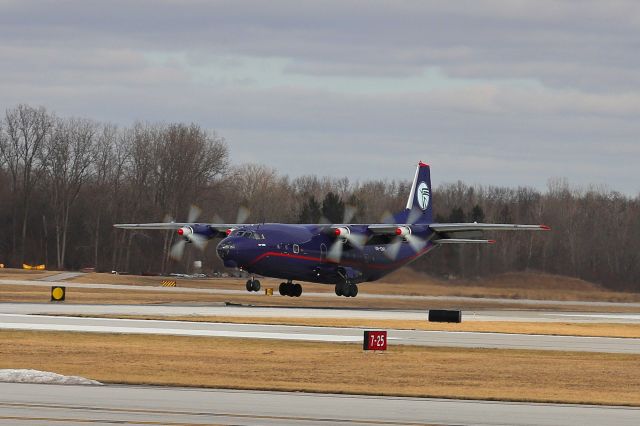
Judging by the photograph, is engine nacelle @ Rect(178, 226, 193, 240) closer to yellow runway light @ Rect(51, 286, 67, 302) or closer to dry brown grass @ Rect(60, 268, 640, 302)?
yellow runway light @ Rect(51, 286, 67, 302)

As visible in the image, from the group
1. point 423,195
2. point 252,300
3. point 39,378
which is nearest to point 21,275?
point 252,300

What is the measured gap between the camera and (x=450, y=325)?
152 feet

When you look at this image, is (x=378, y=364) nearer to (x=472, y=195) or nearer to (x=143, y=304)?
(x=143, y=304)

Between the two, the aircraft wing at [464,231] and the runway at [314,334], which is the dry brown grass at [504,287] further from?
the runway at [314,334]

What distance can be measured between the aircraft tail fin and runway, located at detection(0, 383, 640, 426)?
47.5m

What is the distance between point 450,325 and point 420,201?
2633cm

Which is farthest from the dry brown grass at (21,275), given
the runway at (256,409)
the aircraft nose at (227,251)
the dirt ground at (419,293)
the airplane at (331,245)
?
the runway at (256,409)

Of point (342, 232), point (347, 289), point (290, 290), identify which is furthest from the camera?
point (347, 289)

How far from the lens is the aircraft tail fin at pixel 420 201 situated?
69875 mm

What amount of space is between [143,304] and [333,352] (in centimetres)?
2589

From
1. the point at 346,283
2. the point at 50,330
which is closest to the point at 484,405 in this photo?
the point at 50,330

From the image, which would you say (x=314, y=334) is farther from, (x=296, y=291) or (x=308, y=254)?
(x=296, y=291)

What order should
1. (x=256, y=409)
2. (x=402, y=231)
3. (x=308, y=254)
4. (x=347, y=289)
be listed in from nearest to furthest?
(x=256, y=409)
(x=308, y=254)
(x=402, y=231)
(x=347, y=289)

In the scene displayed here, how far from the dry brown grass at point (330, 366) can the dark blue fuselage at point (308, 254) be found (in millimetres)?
22207
